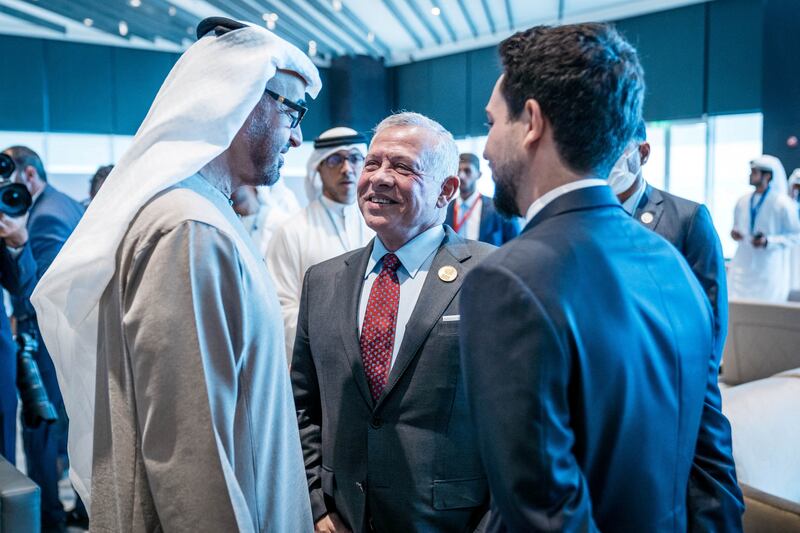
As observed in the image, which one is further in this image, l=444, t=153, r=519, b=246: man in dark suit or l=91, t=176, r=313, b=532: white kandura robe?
l=444, t=153, r=519, b=246: man in dark suit

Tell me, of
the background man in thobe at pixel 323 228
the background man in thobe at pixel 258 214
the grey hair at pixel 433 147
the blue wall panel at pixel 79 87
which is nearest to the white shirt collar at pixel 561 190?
the grey hair at pixel 433 147

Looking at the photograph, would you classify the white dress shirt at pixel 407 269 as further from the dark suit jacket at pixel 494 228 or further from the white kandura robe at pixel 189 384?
the dark suit jacket at pixel 494 228

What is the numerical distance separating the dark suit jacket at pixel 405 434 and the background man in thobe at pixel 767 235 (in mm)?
6721

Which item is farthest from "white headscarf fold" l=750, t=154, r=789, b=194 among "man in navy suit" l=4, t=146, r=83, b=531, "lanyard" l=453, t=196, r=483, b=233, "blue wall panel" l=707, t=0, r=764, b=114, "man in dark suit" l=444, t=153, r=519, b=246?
"man in navy suit" l=4, t=146, r=83, b=531

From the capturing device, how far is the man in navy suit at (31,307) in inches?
124

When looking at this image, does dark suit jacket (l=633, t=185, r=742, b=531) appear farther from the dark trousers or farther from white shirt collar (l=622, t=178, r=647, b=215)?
the dark trousers

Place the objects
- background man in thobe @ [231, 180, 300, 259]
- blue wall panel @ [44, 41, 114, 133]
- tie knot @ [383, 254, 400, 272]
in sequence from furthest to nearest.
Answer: blue wall panel @ [44, 41, 114, 133] → background man in thobe @ [231, 180, 300, 259] → tie knot @ [383, 254, 400, 272]

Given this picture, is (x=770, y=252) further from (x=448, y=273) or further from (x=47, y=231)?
(x=47, y=231)

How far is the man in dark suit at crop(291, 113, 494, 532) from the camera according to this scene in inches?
58.8

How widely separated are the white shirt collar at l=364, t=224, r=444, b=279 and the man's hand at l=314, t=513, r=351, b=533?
639 mm

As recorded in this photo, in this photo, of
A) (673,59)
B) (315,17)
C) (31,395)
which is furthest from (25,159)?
(673,59)

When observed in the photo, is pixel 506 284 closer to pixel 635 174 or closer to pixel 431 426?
pixel 431 426

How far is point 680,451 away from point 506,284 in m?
0.47

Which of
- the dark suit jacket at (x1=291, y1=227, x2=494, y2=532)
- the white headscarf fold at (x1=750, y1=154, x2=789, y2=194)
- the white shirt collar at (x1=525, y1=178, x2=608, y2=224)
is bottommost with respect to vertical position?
the dark suit jacket at (x1=291, y1=227, x2=494, y2=532)
